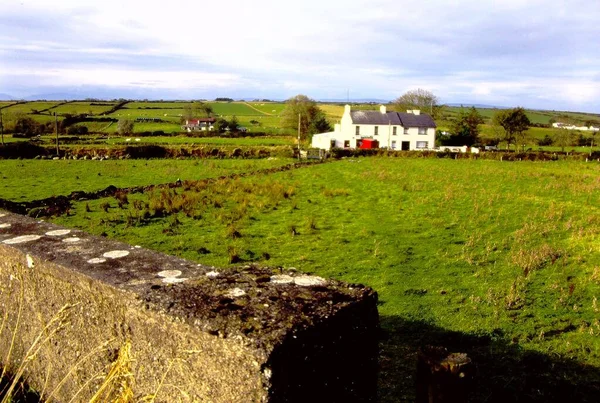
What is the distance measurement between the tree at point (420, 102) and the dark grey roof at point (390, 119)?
928 inches

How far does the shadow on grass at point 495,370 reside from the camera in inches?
215

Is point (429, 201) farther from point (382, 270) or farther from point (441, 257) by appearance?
point (382, 270)

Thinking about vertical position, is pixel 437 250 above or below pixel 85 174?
below

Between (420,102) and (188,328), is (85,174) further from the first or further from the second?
(420,102)

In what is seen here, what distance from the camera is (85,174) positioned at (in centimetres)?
3064

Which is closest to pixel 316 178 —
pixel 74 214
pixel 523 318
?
pixel 74 214

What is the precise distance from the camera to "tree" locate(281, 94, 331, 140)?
75.1 metres

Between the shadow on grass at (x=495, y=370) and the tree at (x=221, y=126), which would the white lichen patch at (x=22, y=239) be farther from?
the tree at (x=221, y=126)

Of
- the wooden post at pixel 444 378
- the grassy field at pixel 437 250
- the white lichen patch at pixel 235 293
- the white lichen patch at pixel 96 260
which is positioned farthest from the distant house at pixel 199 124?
the wooden post at pixel 444 378

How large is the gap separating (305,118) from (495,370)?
242 feet

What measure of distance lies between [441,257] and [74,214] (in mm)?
12824

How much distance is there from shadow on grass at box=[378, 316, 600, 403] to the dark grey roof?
2468 inches

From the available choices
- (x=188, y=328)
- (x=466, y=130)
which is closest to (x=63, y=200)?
(x=188, y=328)

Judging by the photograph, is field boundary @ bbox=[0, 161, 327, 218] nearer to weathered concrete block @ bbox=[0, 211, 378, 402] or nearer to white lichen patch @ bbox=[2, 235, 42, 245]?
white lichen patch @ bbox=[2, 235, 42, 245]
